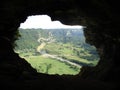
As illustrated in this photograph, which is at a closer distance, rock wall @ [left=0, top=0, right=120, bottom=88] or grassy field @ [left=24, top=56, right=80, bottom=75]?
rock wall @ [left=0, top=0, right=120, bottom=88]

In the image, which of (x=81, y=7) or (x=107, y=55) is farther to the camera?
(x=107, y=55)

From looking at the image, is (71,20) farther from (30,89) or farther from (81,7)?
(30,89)

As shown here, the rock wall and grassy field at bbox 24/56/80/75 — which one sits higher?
the rock wall

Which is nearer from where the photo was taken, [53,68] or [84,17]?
[84,17]

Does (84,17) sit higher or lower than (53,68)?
higher

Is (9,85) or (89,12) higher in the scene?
(89,12)

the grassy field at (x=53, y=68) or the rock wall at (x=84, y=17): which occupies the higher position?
the rock wall at (x=84, y=17)

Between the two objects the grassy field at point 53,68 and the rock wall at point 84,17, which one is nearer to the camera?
the rock wall at point 84,17

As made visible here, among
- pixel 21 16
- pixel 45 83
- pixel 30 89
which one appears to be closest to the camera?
pixel 30 89

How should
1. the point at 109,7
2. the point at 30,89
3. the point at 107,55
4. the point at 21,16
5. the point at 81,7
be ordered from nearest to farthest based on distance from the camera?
the point at 30,89
the point at 109,7
the point at 81,7
the point at 21,16
the point at 107,55

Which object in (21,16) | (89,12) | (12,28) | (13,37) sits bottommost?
(13,37)

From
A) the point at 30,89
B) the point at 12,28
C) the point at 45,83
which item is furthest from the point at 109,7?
the point at 12,28
